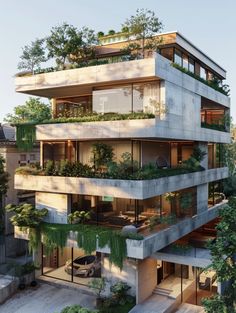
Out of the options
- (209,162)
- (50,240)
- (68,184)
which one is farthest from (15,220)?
(209,162)

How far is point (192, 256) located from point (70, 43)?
710 inches

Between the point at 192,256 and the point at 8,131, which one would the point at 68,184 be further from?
the point at 8,131

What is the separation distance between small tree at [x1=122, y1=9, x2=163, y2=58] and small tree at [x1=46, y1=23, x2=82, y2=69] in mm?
3985

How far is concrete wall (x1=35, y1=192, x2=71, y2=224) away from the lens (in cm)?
2372

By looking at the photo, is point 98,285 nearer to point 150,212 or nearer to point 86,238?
point 86,238

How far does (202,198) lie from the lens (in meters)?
30.1

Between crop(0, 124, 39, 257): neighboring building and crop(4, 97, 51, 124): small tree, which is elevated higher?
crop(4, 97, 51, 124): small tree

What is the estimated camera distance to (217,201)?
3497 cm

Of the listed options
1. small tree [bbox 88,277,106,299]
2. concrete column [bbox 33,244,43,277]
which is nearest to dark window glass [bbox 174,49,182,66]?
small tree [bbox 88,277,106,299]

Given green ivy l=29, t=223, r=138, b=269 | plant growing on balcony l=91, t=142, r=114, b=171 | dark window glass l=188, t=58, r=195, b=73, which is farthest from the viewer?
dark window glass l=188, t=58, r=195, b=73

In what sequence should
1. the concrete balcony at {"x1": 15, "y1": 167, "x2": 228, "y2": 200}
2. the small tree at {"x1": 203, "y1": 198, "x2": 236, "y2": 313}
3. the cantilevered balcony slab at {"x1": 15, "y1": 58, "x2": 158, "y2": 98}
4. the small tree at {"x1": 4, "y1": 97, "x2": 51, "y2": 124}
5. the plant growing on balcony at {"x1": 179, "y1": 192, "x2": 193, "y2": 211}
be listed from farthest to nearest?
1. the small tree at {"x1": 4, "y1": 97, "x2": 51, "y2": 124}
2. the plant growing on balcony at {"x1": 179, "y1": 192, "x2": 193, "y2": 211}
3. the cantilevered balcony slab at {"x1": 15, "y1": 58, "x2": 158, "y2": 98}
4. the concrete balcony at {"x1": 15, "y1": 167, "x2": 228, "y2": 200}
5. the small tree at {"x1": 203, "y1": 198, "x2": 236, "y2": 313}

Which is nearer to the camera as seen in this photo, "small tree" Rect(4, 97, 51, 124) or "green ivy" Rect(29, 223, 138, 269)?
"green ivy" Rect(29, 223, 138, 269)

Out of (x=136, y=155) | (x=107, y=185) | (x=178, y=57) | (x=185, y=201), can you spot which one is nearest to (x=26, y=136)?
(x=107, y=185)

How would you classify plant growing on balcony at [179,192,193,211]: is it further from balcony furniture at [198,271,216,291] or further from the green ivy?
the green ivy
